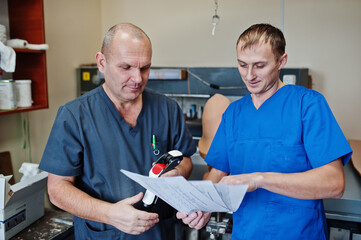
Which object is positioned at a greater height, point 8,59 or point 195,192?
point 8,59

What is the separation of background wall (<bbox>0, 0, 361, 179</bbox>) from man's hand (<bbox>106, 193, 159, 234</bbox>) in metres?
1.77

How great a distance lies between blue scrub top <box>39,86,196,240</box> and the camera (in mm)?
1162

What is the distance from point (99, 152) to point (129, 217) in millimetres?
304

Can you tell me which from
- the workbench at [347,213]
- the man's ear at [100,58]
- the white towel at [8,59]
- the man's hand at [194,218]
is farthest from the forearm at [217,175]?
the white towel at [8,59]

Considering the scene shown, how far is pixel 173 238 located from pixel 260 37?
898mm

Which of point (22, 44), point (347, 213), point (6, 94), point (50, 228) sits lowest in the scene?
point (50, 228)

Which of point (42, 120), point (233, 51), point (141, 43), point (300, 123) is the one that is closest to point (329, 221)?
point (300, 123)

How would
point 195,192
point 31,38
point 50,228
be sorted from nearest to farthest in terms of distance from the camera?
point 195,192 → point 50,228 → point 31,38

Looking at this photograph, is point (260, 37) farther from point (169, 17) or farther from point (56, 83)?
point (169, 17)

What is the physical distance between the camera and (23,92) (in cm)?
202

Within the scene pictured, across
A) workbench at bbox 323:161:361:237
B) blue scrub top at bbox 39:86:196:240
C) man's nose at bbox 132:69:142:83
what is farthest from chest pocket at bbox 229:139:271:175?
workbench at bbox 323:161:361:237

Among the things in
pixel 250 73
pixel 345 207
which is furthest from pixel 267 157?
pixel 345 207

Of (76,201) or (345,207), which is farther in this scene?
(345,207)

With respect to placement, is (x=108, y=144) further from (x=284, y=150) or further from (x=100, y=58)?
(x=284, y=150)
